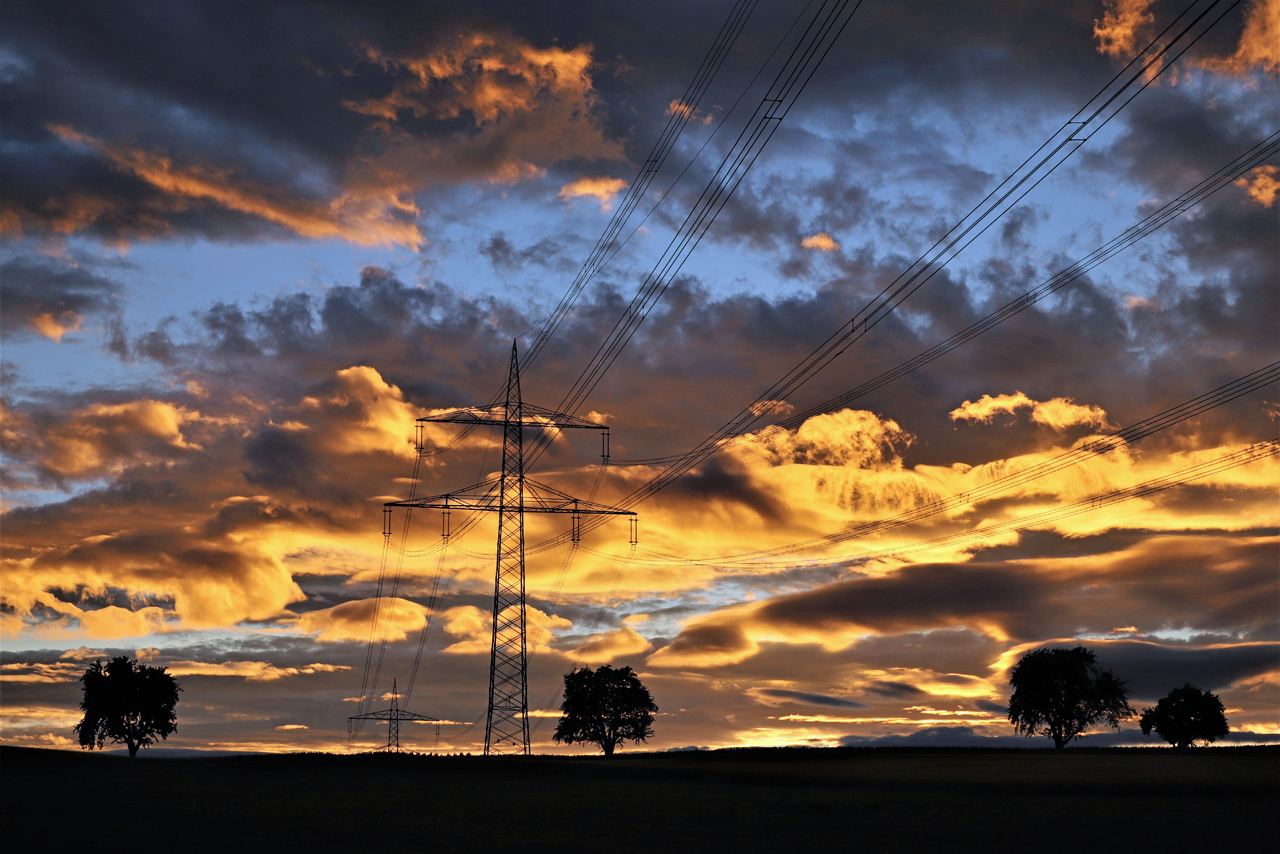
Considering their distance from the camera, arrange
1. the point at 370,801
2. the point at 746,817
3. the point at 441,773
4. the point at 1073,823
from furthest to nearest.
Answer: the point at 441,773, the point at 370,801, the point at 746,817, the point at 1073,823

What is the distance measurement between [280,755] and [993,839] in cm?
5425

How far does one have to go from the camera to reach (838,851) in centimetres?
2630

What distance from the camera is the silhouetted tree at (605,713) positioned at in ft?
371

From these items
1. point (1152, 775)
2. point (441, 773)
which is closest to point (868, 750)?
point (1152, 775)

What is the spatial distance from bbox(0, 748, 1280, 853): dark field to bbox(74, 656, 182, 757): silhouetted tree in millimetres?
40603

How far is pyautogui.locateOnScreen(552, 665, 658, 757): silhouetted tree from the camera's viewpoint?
371 feet

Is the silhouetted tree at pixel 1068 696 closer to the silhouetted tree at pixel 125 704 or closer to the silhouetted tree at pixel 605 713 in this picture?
the silhouetted tree at pixel 605 713

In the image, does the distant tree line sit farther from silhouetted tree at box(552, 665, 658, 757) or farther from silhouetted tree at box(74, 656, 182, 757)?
silhouetted tree at box(74, 656, 182, 757)

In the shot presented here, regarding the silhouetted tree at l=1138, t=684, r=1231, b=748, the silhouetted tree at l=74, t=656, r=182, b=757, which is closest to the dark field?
the silhouetted tree at l=74, t=656, r=182, b=757

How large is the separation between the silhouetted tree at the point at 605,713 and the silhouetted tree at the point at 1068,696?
138 feet

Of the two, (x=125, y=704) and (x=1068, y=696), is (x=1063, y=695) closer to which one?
(x=1068, y=696)

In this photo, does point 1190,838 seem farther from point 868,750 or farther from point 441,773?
point 868,750

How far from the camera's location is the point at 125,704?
10275 cm

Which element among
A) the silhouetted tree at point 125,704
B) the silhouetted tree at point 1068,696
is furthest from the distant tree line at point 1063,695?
the silhouetted tree at point 125,704
